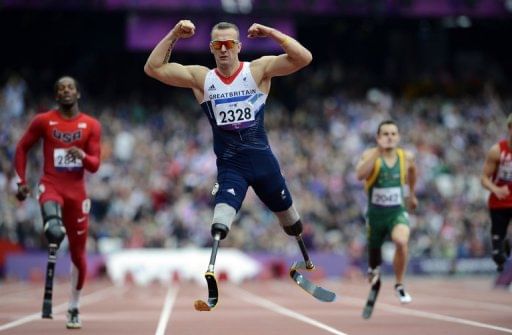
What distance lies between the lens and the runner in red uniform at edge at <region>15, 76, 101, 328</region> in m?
11.0

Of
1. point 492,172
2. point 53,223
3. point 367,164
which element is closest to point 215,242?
point 53,223

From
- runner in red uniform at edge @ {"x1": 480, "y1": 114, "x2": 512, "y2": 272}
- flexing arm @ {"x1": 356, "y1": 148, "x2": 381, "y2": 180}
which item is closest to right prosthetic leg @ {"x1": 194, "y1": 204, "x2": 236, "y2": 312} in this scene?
flexing arm @ {"x1": 356, "y1": 148, "x2": 381, "y2": 180}

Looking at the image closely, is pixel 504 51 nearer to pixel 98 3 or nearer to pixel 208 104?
pixel 98 3

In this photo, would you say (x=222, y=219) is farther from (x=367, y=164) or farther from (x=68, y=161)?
(x=367, y=164)

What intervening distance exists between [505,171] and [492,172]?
17 cm

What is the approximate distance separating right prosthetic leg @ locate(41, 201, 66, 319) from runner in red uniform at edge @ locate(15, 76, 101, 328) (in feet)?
0.47

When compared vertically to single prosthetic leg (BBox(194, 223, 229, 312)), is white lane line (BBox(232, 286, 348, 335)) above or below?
below

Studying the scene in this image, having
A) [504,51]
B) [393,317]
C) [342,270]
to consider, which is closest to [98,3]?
[342,270]

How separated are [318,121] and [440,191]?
475 centimetres

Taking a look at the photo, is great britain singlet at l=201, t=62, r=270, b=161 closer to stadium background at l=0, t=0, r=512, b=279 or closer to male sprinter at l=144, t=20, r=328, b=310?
male sprinter at l=144, t=20, r=328, b=310

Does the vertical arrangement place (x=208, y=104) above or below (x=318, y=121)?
below

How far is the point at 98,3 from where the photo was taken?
2923cm

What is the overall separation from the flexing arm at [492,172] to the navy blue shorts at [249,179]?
4463mm

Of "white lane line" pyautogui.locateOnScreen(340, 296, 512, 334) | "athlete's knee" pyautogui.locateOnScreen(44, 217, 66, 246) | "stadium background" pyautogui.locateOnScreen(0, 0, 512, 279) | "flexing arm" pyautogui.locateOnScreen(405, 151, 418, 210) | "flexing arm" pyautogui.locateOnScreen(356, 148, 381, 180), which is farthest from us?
"stadium background" pyautogui.locateOnScreen(0, 0, 512, 279)
